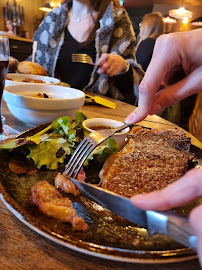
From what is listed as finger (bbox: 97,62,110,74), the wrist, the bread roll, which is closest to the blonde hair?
the wrist

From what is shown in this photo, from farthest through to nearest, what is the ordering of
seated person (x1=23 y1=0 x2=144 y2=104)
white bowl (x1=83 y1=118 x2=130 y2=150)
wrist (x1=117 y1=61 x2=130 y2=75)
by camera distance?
seated person (x1=23 y1=0 x2=144 y2=104), wrist (x1=117 y1=61 x2=130 y2=75), white bowl (x1=83 y1=118 x2=130 y2=150)

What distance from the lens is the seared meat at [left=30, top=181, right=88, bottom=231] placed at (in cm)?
72

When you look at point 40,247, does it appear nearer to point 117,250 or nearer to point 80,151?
point 117,250

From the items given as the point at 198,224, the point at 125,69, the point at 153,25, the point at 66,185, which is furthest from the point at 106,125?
the point at 153,25

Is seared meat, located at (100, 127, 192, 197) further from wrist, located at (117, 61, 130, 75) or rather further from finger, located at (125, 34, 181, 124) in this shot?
wrist, located at (117, 61, 130, 75)

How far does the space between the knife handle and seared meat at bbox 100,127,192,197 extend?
0.28 m

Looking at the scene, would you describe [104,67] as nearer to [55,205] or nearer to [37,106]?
[37,106]

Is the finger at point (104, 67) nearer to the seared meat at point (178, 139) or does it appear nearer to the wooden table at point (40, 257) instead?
the seared meat at point (178, 139)

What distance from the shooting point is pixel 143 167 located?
3.43ft

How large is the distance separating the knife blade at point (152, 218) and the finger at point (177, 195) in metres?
0.02

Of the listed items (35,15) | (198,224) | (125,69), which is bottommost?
(198,224)

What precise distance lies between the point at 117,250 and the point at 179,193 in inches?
8.8

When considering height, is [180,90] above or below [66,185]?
above

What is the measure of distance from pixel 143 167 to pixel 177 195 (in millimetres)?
461
